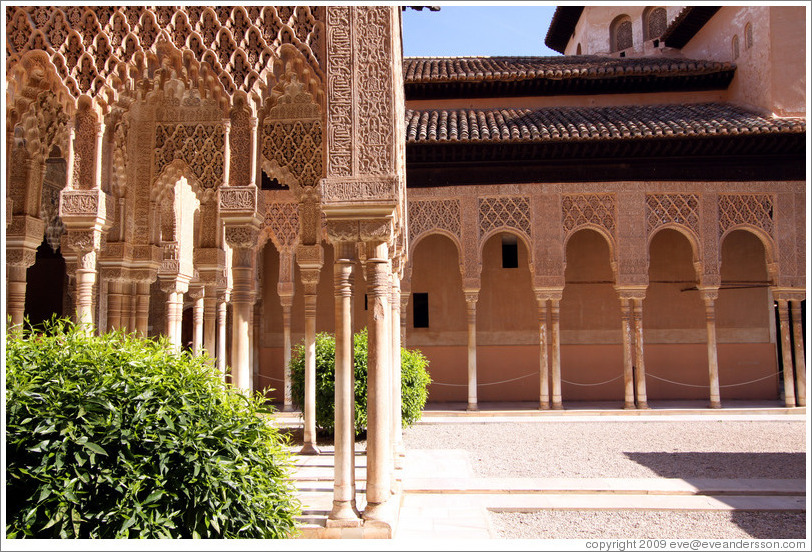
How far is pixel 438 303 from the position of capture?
1917 centimetres

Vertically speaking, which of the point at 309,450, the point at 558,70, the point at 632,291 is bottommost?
the point at 309,450

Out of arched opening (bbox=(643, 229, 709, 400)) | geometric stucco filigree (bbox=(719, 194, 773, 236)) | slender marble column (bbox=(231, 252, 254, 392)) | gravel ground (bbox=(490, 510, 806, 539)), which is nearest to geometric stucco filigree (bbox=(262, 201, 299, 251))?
slender marble column (bbox=(231, 252, 254, 392))

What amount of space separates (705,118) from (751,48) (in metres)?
3.61

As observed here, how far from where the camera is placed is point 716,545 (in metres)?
5.12

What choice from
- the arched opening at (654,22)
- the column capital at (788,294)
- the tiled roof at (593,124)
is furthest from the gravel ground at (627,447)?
the arched opening at (654,22)

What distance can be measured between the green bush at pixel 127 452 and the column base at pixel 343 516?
1294 mm

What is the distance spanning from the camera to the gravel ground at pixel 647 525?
18.8 ft

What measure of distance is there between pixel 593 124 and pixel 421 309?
23.6ft

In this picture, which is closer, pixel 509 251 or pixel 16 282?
pixel 16 282

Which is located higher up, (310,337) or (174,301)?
(174,301)

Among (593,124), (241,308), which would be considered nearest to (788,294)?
(593,124)

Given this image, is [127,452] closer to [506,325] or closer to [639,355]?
[639,355]

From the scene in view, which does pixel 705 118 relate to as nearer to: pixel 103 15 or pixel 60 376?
pixel 103 15

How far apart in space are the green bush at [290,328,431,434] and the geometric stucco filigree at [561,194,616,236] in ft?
18.8
